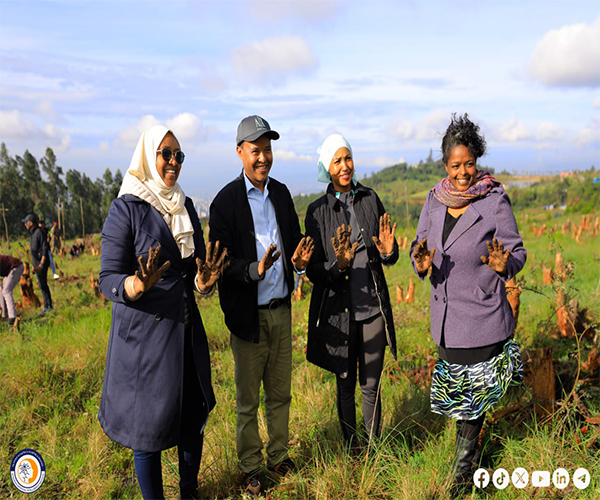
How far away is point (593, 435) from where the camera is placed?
8.71 feet

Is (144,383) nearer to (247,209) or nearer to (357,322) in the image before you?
(247,209)

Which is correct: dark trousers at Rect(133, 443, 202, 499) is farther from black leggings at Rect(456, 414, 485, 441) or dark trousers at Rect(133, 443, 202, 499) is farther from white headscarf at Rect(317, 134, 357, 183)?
white headscarf at Rect(317, 134, 357, 183)

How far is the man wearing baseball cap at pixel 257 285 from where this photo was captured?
8.13 ft

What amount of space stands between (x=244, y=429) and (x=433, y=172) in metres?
42.4

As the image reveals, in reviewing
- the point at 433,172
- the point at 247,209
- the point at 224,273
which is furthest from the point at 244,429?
the point at 433,172

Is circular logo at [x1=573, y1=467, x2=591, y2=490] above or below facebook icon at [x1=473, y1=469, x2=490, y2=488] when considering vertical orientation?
above

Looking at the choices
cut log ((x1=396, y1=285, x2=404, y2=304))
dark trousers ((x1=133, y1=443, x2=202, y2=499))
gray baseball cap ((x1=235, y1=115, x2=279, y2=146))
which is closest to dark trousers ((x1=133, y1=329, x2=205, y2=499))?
dark trousers ((x1=133, y1=443, x2=202, y2=499))

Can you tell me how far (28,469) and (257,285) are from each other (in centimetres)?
201

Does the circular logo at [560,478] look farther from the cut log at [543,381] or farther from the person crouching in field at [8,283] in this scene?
the person crouching in field at [8,283]

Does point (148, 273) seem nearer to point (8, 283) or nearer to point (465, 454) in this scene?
point (465, 454)

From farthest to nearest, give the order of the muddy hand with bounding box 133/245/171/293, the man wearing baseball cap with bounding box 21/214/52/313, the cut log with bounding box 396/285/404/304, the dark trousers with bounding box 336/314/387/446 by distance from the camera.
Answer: the man wearing baseball cap with bounding box 21/214/52/313, the cut log with bounding box 396/285/404/304, the dark trousers with bounding box 336/314/387/446, the muddy hand with bounding box 133/245/171/293

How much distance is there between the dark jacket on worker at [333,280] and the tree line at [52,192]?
96.5ft

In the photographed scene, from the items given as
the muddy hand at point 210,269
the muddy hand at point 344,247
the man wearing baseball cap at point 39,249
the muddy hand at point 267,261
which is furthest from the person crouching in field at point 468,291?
the man wearing baseball cap at point 39,249

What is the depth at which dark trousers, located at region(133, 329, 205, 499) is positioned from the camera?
86.2 inches
